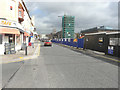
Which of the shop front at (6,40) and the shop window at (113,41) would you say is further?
the shop front at (6,40)

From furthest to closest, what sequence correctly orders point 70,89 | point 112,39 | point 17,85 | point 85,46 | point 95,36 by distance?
point 85,46, point 95,36, point 112,39, point 17,85, point 70,89

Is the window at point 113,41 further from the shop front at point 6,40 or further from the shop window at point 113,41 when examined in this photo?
the shop front at point 6,40

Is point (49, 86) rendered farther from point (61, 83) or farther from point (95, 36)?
point (95, 36)

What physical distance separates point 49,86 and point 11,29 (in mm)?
9872

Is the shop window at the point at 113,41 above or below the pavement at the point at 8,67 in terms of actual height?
above

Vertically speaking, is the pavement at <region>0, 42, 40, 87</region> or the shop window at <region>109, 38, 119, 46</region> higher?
the shop window at <region>109, 38, 119, 46</region>

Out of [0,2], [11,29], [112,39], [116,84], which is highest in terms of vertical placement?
[0,2]

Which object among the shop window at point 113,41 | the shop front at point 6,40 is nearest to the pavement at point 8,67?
the shop front at point 6,40

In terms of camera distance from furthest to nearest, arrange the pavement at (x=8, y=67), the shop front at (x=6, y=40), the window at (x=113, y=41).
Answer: the shop front at (x=6, y=40)
the window at (x=113, y=41)
the pavement at (x=8, y=67)

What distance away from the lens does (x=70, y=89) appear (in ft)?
11.8

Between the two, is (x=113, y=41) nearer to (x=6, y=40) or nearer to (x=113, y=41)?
(x=113, y=41)

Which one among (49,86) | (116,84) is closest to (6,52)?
(49,86)

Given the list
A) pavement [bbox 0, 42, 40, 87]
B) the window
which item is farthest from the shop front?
the window

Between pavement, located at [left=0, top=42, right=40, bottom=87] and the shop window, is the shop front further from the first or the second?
the shop window
